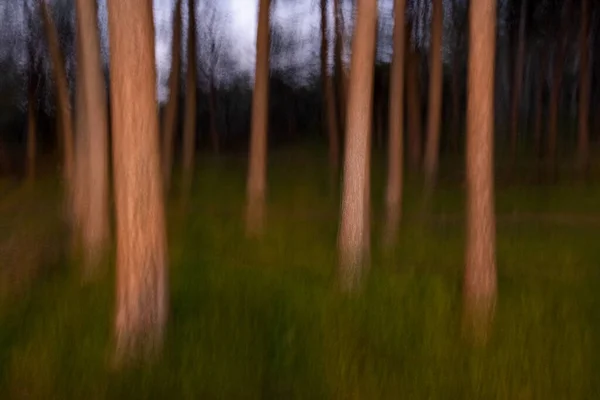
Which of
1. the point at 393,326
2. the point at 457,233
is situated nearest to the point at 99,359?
the point at 393,326

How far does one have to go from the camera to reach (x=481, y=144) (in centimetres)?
947

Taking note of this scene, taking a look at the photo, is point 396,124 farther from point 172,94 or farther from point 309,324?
point 172,94

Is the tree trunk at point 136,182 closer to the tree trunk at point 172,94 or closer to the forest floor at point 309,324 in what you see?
the forest floor at point 309,324

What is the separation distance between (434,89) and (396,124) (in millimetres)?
6394

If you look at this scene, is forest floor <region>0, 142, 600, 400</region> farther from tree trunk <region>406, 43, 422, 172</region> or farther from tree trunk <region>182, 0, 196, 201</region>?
tree trunk <region>406, 43, 422, 172</region>

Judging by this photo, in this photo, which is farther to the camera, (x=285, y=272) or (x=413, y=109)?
(x=413, y=109)

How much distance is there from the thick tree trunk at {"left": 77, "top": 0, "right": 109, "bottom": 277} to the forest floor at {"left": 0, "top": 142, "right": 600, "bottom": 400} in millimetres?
805

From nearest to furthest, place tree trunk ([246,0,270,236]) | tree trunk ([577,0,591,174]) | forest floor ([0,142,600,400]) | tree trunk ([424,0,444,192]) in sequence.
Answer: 1. forest floor ([0,142,600,400])
2. tree trunk ([246,0,270,236])
3. tree trunk ([424,0,444,192])
4. tree trunk ([577,0,591,174])

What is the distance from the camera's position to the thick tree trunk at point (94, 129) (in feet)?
44.2

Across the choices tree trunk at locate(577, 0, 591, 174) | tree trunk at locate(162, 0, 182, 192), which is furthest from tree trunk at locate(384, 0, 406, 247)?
tree trunk at locate(577, 0, 591, 174)

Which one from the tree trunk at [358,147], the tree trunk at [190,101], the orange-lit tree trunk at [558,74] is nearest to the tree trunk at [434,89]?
the tree trunk at [190,101]

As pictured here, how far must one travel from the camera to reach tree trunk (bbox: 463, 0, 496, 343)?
9414mm

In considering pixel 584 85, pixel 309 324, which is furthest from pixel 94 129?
pixel 584 85

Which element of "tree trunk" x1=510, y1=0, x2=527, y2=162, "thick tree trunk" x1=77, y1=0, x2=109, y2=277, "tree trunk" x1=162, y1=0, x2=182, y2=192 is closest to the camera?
"thick tree trunk" x1=77, y1=0, x2=109, y2=277
